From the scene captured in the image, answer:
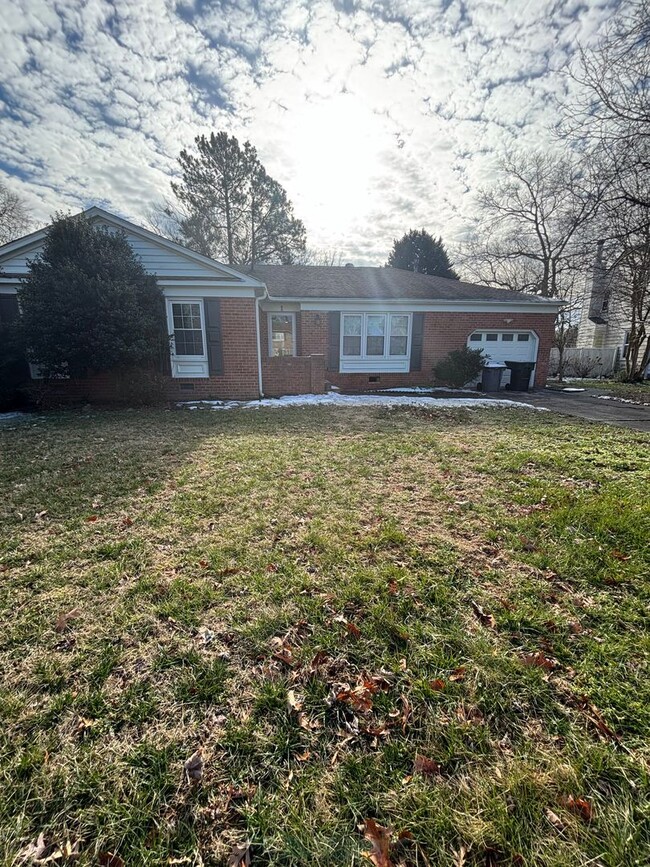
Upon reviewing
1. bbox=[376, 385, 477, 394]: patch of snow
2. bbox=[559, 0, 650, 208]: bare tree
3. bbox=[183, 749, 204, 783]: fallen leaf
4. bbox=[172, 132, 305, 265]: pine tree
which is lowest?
bbox=[183, 749, 204, 783]: fallen leaf

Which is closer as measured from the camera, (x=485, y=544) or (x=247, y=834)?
(x=247, y=834)

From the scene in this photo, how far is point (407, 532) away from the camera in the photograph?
10.8ft

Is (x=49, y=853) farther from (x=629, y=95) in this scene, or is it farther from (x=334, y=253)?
(x=334, y=253)

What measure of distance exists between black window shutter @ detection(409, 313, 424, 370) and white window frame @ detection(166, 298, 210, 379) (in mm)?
7326

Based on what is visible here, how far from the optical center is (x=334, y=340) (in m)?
13.0

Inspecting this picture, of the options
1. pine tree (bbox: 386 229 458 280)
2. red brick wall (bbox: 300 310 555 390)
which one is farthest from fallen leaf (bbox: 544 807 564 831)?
pine tree (bbox: 386 229 458 280)

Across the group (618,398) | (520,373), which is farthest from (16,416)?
(618,398)

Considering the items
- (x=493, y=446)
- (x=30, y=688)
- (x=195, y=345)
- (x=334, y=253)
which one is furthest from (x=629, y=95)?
(x=334, y=253)

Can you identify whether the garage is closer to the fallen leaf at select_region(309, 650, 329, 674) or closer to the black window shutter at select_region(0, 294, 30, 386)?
the fallen leaf at select_region(309, 650, 329, 674)

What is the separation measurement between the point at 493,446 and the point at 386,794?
5275 millimetres

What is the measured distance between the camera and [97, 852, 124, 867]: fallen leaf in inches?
48.2

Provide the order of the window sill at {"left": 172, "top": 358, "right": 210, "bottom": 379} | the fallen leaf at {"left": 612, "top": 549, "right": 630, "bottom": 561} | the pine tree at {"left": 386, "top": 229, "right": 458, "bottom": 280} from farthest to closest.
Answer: the pine tree at {"left": 386, "top": 229, "right": 458, "bottom": 280}, the window sill at {"left": 172, "top": 358, "right": 210, "bottom": 379}, the fallen leaf at {"left": 612, "top": 549, "right": 630, "bottom": 561}

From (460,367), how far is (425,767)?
12.9 m

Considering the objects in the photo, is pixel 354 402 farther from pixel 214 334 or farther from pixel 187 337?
pixel 187 337
